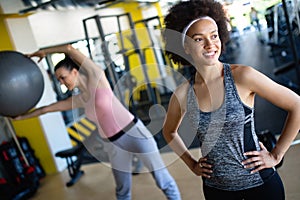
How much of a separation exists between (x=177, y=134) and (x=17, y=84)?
1.07m

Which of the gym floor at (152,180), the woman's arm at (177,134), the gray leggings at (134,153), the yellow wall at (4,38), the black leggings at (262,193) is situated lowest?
the gym floor at (152,180)

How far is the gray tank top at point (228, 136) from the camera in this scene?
102 cm

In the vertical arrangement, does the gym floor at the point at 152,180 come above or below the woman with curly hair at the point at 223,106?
below

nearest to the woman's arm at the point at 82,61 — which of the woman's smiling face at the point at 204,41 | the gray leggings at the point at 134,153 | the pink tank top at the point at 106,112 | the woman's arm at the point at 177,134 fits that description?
the pink tank top at the point at 106,112

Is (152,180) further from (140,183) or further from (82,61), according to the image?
(82,61)

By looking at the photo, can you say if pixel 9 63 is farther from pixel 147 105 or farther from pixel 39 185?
pixel 147 105

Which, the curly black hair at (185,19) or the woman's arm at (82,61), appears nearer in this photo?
the curly black hair at (185,19)

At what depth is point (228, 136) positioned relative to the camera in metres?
1.05

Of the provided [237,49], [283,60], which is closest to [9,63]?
[283,60]

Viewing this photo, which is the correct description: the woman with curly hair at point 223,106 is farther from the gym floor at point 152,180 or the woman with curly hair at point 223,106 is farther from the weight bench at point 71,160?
the weight bench at point 71,160

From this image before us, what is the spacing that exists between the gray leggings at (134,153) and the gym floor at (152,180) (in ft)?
2.02

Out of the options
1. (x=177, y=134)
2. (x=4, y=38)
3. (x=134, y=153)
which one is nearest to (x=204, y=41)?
(x=177, y=134)

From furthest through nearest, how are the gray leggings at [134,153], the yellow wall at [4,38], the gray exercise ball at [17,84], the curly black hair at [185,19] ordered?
the yellow wall at [4,38], the gray leggings at [134,153], the gray exercise ball at [17,84], the curly black hair at [185,19]

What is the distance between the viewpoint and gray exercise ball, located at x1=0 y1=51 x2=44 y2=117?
1.85 meters
